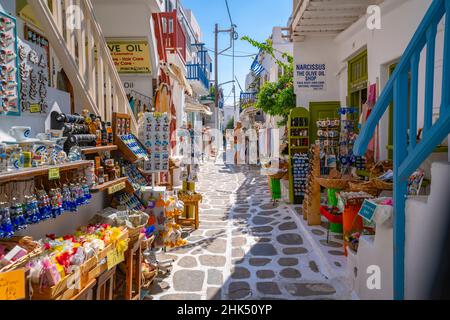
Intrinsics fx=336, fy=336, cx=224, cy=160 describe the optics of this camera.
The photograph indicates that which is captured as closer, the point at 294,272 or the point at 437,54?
the point at 437,54

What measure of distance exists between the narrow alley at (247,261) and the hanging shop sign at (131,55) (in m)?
3.86

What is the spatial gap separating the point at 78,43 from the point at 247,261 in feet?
13.0

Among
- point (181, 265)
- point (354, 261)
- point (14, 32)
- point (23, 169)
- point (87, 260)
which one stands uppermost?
point (14, 32)

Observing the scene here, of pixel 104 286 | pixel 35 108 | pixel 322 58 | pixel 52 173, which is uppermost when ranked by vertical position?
pixel 322 58

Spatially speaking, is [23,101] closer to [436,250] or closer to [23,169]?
[23,169]

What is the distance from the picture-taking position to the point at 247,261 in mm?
5266

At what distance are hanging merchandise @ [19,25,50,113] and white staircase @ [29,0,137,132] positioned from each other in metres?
0.25

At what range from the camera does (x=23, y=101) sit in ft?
11.5

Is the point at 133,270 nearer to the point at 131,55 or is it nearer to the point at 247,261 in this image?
the point at 247,261

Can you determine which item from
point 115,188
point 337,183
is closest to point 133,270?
point 115,188

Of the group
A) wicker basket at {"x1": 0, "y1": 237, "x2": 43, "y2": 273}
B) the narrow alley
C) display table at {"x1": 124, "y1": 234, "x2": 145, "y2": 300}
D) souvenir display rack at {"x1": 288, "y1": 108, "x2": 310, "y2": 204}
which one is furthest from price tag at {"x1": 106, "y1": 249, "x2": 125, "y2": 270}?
souvenir display rack at {"x1": 288, "y1": 108, "x2": 310, "y2": 204}

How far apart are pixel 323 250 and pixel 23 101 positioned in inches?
182

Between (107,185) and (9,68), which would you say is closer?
(9,68)

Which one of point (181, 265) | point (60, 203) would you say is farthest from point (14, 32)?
point (181, 265)
